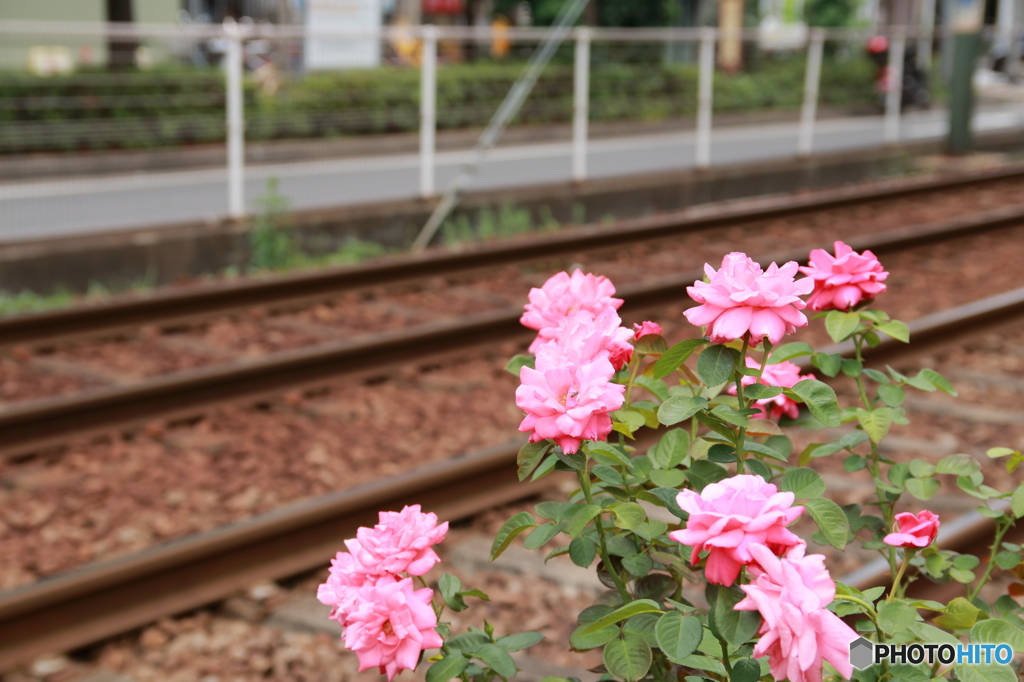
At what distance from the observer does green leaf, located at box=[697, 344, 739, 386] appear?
1.48 m

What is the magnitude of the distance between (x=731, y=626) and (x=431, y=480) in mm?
2818

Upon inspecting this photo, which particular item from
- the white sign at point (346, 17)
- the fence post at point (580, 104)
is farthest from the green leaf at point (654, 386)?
the white sign at point (346, 17)

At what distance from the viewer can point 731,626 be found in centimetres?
122

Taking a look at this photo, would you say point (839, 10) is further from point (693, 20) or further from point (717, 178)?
point (717, 178)

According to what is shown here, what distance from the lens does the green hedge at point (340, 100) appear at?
10570 millimetres

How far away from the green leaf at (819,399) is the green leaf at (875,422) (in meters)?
0.34

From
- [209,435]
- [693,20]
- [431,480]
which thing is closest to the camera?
[431,480]

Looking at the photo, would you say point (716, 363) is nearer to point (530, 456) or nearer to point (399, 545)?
point (530, 456)

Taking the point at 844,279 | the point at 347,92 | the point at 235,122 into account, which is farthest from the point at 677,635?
the point at 347,92

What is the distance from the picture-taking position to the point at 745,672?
4.52ft

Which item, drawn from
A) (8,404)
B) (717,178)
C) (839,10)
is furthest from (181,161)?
(839,10)

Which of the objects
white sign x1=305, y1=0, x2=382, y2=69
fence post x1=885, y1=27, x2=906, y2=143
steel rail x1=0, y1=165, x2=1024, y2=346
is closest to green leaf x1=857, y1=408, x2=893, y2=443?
steel rail x1=0, y1=165, x2=1024, y2=346

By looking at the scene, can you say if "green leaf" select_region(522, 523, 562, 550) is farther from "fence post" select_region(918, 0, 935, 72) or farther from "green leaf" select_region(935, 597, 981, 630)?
"fence post" select_region(918, 0, 935, 72)

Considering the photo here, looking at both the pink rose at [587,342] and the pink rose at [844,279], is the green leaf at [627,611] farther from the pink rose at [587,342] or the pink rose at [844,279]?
the pink rose at [844,279]
